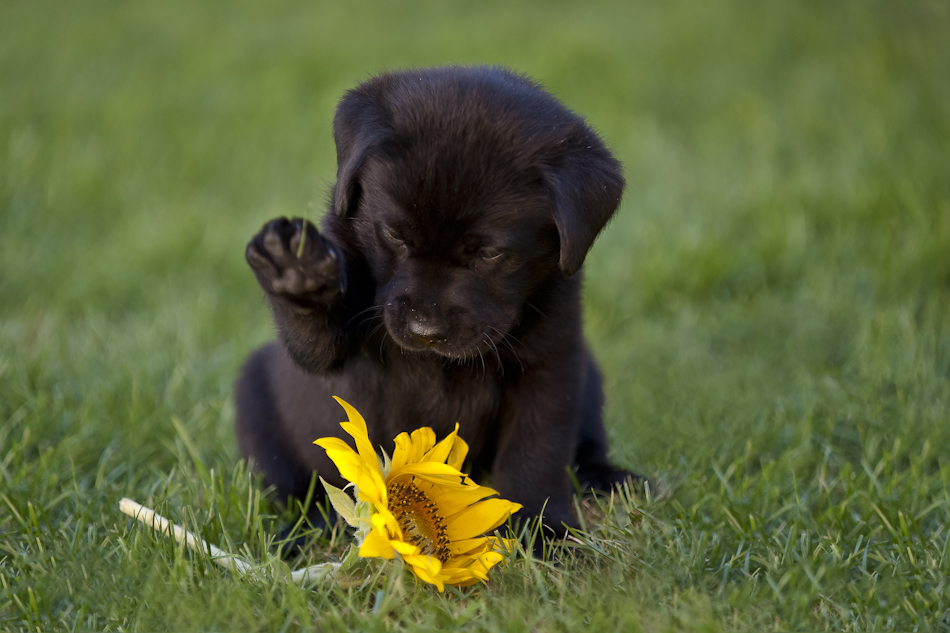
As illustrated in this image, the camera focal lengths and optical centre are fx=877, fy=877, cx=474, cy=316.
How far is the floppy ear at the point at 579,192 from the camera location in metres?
1.90

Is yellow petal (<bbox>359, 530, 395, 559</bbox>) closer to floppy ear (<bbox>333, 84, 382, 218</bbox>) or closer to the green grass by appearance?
the green grass

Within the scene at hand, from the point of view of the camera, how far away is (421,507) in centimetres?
182

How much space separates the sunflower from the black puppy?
0.24 meters

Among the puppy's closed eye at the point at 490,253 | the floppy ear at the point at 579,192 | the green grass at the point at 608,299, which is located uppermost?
the floppy ear at the point at 579,192

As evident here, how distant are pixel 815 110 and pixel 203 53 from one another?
433 cm

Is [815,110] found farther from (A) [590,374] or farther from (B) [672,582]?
(B) [672,582]

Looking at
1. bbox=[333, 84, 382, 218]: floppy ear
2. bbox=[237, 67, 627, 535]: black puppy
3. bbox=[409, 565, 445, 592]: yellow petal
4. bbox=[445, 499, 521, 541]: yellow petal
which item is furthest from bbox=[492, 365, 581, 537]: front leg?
bbox=[333, 84, 382, 218]: floppy ear

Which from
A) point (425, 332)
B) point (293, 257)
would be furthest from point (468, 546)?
point (293, 257)

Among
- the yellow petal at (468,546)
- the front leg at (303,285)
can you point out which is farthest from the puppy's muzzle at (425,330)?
the yellow petal at (468,546)

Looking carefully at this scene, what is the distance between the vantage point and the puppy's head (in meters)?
1.86

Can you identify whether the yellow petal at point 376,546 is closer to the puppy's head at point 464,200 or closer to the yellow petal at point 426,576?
the yellow petal at point 426,576

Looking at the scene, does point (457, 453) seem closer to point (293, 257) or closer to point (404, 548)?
point (404, 548)

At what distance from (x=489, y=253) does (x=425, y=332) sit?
22 cm

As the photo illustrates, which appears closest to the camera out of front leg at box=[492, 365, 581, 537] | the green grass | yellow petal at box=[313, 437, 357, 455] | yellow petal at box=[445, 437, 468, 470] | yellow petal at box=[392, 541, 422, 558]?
yellow petal at box=[392, 541, 422, 558]
